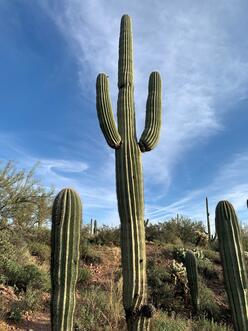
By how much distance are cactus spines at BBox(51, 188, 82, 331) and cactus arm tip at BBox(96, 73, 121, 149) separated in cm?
161

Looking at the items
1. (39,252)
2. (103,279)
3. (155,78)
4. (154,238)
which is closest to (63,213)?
(155,78)

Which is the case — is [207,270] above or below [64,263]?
above

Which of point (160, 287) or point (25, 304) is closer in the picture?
point (25, 304)

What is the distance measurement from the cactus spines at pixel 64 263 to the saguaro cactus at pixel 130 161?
1.11 m

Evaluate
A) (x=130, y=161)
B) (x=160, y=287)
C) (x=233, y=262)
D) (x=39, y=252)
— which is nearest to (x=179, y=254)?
(x=160, y=287)

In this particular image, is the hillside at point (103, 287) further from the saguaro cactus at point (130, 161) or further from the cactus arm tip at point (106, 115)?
the cactus arm tip at point (106, 115)

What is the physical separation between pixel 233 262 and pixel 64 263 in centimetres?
193

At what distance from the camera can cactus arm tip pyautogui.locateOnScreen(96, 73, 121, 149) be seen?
6223mm

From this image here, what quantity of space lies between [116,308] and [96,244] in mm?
8700

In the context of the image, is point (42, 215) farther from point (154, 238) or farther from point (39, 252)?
point (154, 238)

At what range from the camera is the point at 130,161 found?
6230 millimetres

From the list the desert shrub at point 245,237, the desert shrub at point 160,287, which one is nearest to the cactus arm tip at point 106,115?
the desert shrub at point 160,287

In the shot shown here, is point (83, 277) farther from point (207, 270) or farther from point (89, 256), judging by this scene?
point (207, 270)

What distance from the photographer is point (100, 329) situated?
296 inches
